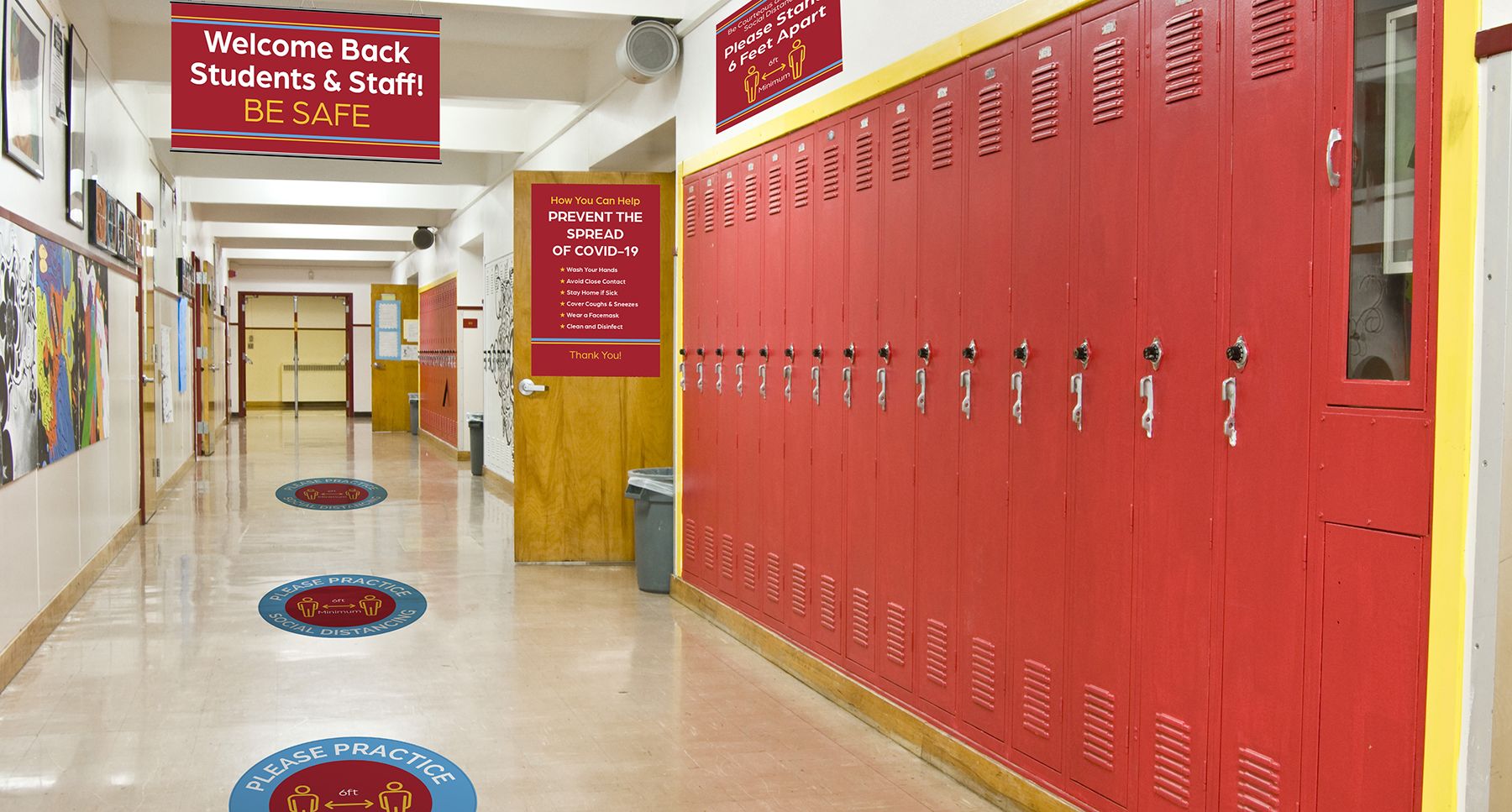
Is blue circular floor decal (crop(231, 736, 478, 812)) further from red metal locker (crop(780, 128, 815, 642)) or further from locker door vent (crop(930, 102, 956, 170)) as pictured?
locker door vent (crop(930, 102, 956, 170))

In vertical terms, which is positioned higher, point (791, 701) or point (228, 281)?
point (228, 281)

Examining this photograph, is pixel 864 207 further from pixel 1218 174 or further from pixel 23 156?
pixel 23 156

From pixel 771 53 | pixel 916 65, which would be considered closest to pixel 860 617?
pixel 916 65

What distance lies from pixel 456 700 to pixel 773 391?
181 centimetres

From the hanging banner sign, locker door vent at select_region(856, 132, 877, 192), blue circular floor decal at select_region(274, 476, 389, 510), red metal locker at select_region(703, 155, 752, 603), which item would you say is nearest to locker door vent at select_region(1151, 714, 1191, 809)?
locker door vent at select_region(856, 132, 877, 192)

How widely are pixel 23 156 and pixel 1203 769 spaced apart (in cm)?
488

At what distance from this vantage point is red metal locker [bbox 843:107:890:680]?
430 centimetres

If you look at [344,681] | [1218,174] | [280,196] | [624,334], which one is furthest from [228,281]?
[1218,174]

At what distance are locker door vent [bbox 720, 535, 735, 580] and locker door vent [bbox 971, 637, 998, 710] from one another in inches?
82.1

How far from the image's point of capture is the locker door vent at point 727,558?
5.64 meters

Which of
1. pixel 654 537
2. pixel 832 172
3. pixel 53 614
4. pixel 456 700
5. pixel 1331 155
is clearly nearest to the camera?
pixel 1331 155

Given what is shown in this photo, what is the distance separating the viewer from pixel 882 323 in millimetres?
4246

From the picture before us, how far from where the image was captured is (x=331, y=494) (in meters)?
10.6

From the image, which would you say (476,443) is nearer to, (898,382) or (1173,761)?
(898,382)
